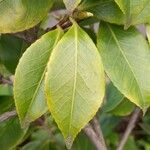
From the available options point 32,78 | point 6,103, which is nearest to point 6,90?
point 6,103

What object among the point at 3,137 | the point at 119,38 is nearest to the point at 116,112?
the point at 3,137

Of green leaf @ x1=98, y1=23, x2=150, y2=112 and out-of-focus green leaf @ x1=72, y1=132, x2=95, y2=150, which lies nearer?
green leaf @ x1=98, y1=23, x2=150, y2=112

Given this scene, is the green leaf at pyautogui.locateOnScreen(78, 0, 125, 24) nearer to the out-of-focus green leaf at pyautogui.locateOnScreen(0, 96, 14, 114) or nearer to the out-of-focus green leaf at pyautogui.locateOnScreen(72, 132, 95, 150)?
the out-of-focus green leaf at pyautogui.locateOnScreen(0, 96, 14, 114)

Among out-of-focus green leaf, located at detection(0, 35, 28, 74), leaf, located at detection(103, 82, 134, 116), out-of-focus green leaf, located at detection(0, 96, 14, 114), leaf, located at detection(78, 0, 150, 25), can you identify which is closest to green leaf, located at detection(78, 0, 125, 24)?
leaf, located at detection(78, 0, 150, 25)

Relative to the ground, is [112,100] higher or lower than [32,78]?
lower

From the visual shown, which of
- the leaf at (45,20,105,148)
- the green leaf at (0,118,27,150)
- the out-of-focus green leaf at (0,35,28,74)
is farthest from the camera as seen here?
the green leaf at (0,118,27,150)

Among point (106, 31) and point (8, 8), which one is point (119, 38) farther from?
point (8, 8)

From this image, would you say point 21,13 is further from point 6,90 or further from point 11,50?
point 6,90
